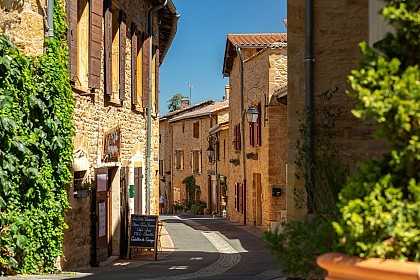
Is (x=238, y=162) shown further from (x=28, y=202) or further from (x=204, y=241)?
(x=28, y=202)

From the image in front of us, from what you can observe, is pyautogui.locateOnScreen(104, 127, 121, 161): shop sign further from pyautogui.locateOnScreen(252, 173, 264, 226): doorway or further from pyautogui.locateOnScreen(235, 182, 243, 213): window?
pyautogui.locateOnScreen(235, 182, 243, 213): window

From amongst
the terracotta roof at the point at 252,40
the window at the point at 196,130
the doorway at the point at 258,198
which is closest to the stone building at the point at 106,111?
the doorway at the point at 258,198

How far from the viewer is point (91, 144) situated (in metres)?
12.5

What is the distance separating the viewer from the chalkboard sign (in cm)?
1457

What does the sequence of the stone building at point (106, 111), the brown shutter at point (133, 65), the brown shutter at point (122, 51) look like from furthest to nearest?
1. the brown shutter at point (133, 65)
2. the brown shutter at point (122, 51)
3. the stone building at point (106, 111)

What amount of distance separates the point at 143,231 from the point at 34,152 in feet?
17.1

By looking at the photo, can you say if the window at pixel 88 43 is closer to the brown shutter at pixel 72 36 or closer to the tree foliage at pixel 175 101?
the brown shutter at pixel 72 36

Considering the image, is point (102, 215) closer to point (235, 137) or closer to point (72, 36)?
point (72, 36)

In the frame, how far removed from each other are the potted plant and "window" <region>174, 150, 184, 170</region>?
1577 inches

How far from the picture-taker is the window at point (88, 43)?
11.9 m

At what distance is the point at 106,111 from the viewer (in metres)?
13.6

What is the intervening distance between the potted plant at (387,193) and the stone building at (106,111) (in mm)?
7219

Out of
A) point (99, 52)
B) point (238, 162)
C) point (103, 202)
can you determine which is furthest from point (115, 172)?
point (238, 162)

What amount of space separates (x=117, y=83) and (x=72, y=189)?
3821mm
